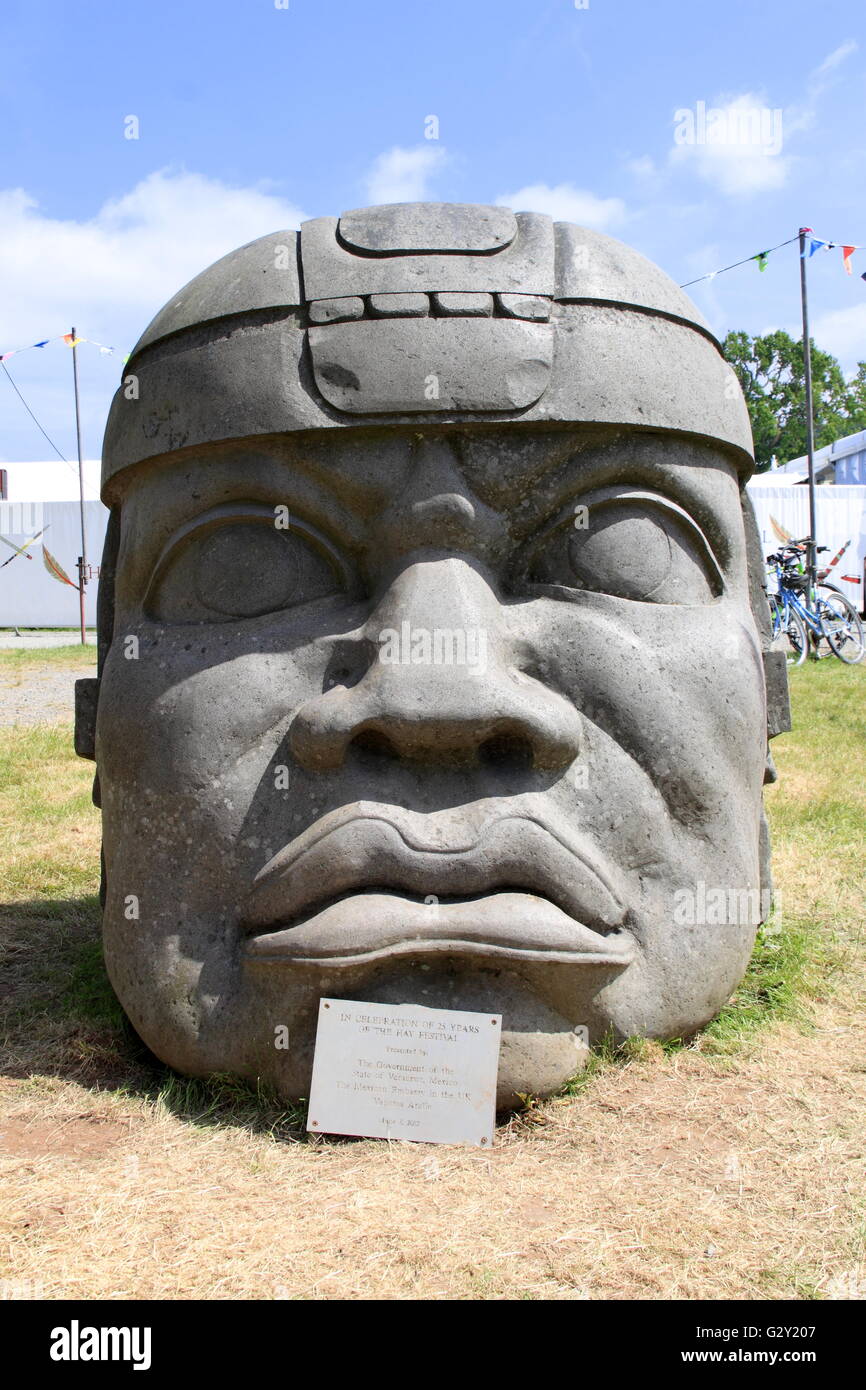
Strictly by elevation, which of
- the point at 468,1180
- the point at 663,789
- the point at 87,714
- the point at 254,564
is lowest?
the point at 468,1180

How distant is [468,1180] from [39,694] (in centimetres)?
1016

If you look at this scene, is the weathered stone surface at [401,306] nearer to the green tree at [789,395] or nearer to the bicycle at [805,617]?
the bicycle at [805,617]

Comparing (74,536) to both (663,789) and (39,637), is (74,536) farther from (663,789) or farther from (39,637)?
(663,789)

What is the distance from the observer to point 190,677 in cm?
279

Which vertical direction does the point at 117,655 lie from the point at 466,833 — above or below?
above

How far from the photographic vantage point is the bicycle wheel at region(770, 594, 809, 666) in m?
13.4

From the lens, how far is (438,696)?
254 centimetres

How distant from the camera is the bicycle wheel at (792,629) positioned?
1338 cm

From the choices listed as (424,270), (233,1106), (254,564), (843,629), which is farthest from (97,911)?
(843,629)

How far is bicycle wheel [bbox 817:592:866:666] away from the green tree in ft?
79.5

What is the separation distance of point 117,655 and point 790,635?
38.7 ft

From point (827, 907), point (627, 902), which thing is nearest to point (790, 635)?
point (827, 907)

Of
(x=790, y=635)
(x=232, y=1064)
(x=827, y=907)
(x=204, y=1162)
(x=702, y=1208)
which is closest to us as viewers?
(x=702, y=1208)

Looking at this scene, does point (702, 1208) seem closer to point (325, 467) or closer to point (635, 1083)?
point (635, 1083)
